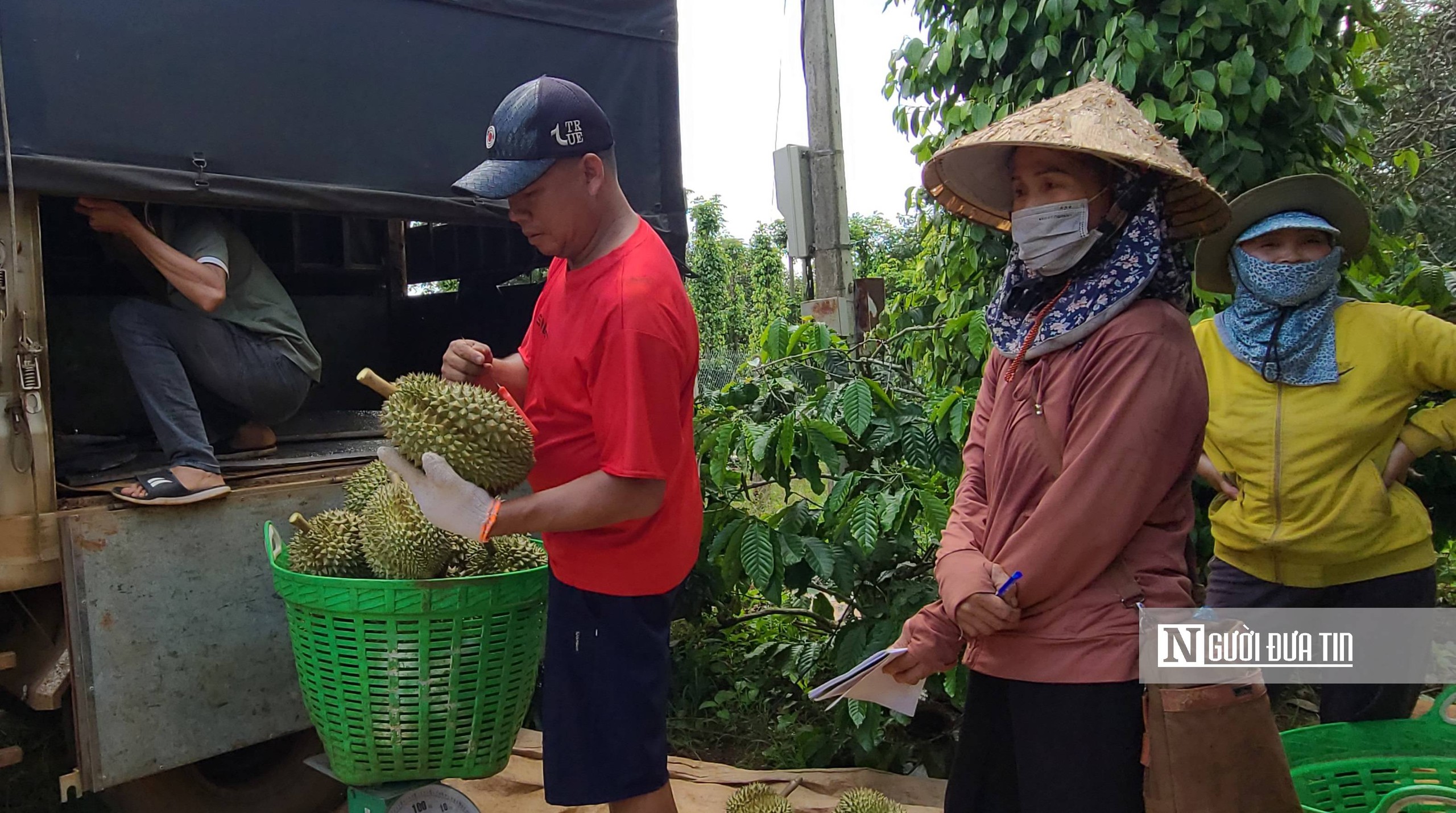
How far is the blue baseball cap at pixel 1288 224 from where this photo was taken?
8.19 ft

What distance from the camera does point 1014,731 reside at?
1.66 meters

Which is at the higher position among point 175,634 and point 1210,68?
point 1210,68

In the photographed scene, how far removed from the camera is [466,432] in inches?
76.0

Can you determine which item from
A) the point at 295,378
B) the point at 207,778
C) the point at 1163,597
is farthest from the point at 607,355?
the point at 207,778

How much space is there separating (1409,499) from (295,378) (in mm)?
3320

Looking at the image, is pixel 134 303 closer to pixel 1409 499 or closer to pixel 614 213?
pixel 614 213

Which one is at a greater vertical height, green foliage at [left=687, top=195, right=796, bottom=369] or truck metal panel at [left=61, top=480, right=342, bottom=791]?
green foliage at [left=687, top=195, right=796, bottom=369]

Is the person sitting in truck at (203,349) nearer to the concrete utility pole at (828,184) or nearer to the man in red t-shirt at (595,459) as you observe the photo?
the man in red t-shirt at (595,459)

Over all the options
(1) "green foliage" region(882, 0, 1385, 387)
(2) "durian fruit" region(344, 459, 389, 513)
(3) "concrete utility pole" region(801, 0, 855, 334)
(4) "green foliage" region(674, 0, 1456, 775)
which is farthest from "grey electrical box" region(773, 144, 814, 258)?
(2) "durian fruit" region(344, 459, 389, 513)

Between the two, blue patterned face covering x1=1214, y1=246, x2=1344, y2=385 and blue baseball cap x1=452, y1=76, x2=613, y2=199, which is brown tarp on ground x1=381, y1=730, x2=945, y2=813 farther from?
blue baseball cap x1=452, y1=76, x2=613, y2=199

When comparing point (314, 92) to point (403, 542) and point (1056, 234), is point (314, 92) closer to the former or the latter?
point (403, 542)

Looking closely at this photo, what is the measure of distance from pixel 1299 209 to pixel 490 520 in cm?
224

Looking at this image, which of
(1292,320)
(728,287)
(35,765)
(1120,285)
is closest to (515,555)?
(1120,285)

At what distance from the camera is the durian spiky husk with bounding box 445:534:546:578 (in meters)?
2.22
